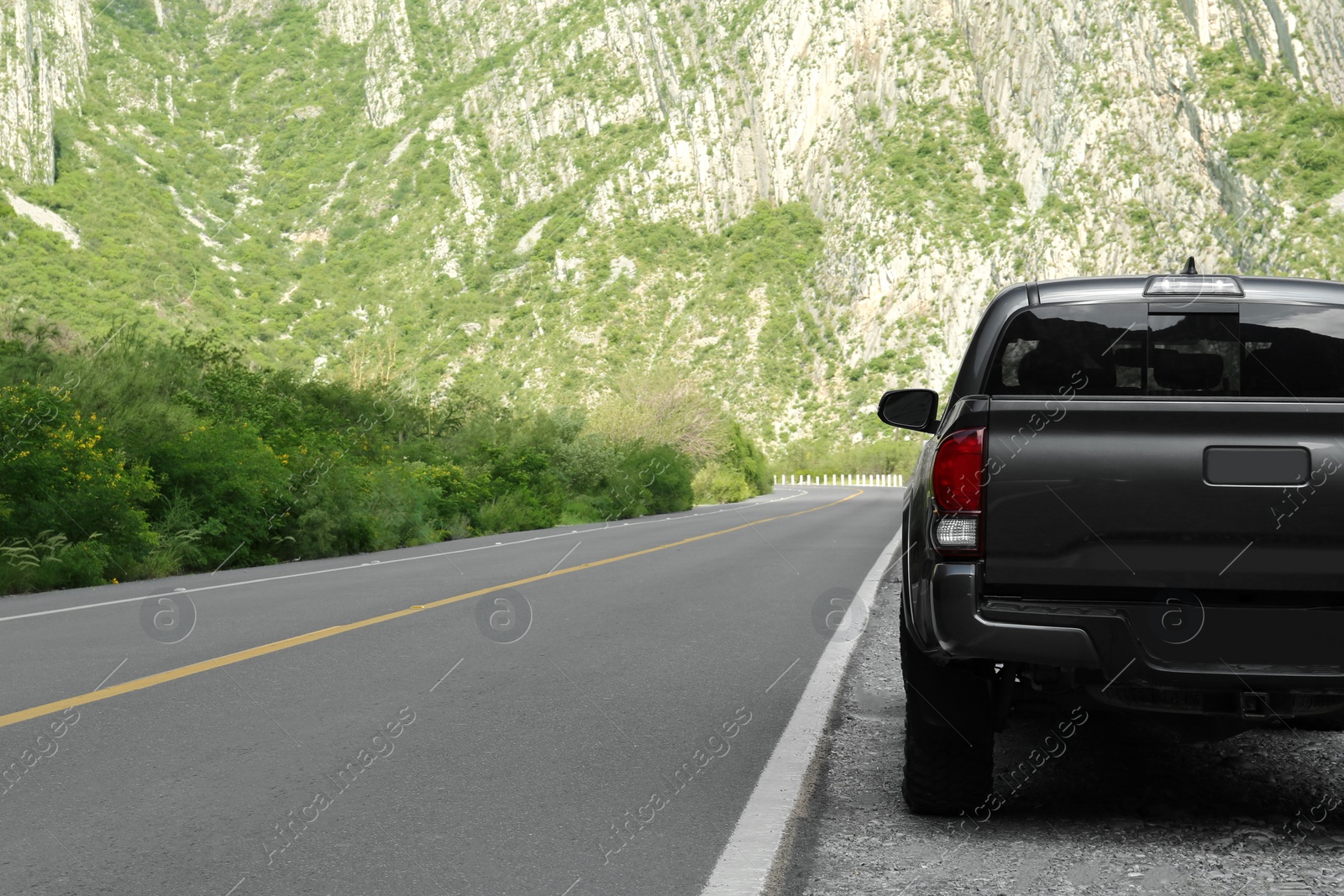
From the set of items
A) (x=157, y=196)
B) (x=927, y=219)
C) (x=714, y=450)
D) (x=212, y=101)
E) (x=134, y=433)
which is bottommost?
(x=714, y=450)

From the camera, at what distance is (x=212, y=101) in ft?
477

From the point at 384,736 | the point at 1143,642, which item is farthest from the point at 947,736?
the point at 384,736

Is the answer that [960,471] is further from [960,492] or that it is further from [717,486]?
[717,486]

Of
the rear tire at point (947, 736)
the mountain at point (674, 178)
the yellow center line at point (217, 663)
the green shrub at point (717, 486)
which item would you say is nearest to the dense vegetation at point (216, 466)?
the yellow center line at point (217, 663)

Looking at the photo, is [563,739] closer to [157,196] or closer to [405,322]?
[405,322]

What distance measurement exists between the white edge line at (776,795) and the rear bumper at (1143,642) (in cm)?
95

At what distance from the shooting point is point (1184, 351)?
5020 mm

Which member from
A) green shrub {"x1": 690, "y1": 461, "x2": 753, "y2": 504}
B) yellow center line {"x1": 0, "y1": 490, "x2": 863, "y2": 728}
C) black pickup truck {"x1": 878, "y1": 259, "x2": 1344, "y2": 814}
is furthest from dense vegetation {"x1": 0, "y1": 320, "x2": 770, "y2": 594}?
green shrub {"x1": 690, "y1": 461, "x2": 753, "y2": 504}

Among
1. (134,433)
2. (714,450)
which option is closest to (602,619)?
(134,433)

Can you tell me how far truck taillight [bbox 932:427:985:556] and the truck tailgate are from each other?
96mm

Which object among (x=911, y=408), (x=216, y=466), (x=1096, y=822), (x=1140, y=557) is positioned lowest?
(x=1096, y=822)

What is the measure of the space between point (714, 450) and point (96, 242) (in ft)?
199

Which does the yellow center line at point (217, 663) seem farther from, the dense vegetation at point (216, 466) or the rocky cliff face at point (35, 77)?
the rocky cliff face at point (35, 77)

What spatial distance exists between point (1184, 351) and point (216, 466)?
579 inches
